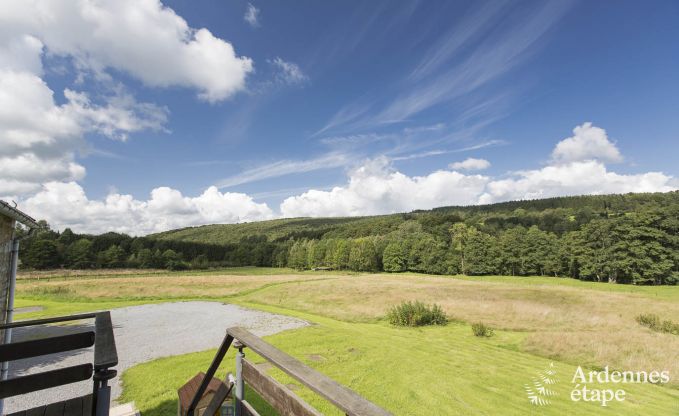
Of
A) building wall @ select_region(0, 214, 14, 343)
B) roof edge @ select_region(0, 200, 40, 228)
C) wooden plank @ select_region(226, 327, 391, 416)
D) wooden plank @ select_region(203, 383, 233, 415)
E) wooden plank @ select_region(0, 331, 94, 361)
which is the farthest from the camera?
building wall @ select_region(0, 214, 14, 343)

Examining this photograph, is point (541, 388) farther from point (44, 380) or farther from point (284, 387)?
point (44, 380)

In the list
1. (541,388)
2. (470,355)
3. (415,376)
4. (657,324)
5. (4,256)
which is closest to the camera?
(4,256)

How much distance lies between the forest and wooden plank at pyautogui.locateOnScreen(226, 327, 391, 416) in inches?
2439

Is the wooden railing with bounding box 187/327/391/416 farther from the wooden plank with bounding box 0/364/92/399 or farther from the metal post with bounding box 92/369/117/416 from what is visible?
the wooden plank with bounding box 0/364/92/399

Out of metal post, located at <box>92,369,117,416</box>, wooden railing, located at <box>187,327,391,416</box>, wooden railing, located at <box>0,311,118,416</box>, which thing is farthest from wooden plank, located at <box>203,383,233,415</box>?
metal post, located at <box>92,369,117,416</box>

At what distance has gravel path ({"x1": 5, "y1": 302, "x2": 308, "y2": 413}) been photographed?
37.3 feet

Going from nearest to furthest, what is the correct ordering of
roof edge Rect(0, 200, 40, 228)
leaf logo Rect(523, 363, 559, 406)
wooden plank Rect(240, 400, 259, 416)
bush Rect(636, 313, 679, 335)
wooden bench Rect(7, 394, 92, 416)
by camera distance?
wooden plank Rect(240, 400, 259, 416), wooden bench Rect(7, 394, 92, 416), roof edge Rect(0, 200, 40, 228), leaf logo Rect(523, 363, 559, 406), bush Rect(636, 313, 679, 335)

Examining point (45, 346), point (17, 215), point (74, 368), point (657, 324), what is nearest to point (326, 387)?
point (74, 368)

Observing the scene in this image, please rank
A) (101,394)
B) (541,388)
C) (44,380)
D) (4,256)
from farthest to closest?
(541,388)
(4,256)
(44,380)
(101,394)

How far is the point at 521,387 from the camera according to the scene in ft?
38.4

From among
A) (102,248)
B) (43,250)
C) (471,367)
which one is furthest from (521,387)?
(102,248)

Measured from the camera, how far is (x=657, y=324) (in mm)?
22438

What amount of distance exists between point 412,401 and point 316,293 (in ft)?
102

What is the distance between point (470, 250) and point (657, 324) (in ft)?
177
